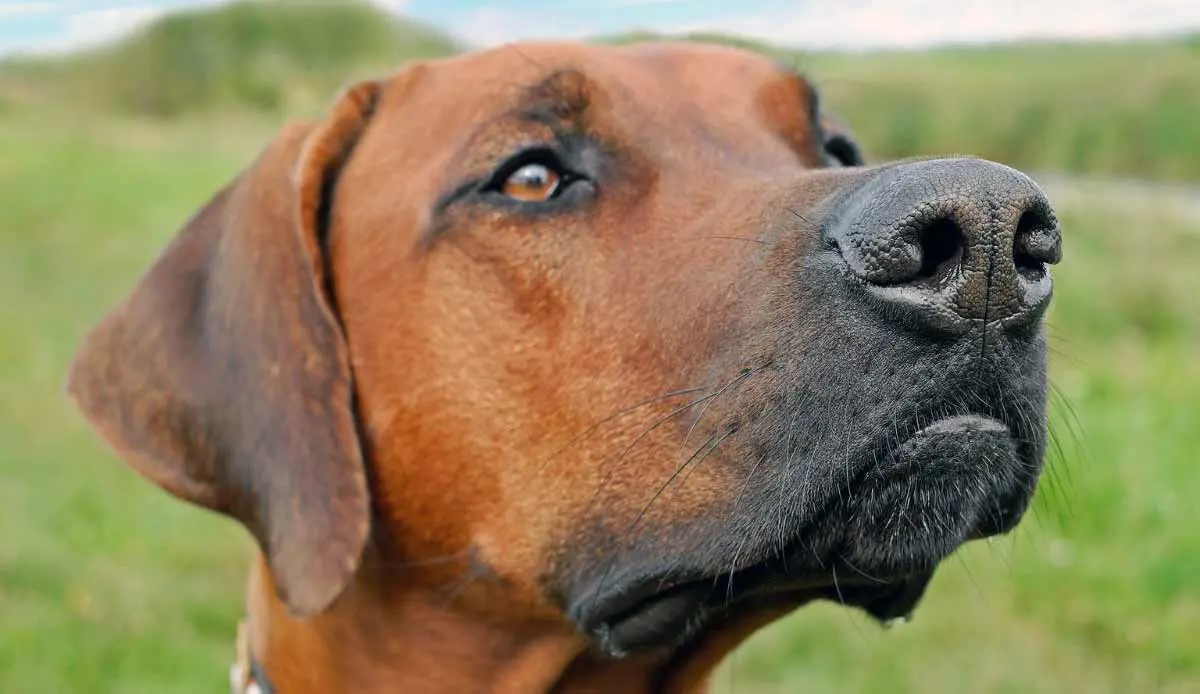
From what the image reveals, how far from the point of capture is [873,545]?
2104mm

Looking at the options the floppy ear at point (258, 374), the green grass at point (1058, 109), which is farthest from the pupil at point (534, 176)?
the green grass at point (1058, 109)

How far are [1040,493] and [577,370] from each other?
4.14 ft

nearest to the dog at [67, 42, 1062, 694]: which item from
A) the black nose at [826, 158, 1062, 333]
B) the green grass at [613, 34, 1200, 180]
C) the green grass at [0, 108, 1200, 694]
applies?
the black nose at [826, 158, 1062, 333]

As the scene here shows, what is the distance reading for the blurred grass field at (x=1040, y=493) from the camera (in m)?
4.98

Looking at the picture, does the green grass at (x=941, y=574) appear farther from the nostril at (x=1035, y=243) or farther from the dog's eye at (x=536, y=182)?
the dog's eye at (x=536, y=182)

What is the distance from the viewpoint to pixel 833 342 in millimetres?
1979

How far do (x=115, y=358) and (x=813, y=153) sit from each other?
1786mm

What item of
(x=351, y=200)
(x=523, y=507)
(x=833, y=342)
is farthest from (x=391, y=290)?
(x=833, y=342)

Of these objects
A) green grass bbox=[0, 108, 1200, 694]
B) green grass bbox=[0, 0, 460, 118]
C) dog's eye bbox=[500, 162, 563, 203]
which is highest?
dog's eye bbox=[500, 162, 563, 203]

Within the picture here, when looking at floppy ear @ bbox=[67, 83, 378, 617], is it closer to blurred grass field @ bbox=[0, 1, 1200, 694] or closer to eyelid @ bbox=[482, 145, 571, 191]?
eyelid @ bbox=[482, 145, 571, 191]

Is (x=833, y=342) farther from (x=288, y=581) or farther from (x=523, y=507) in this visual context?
(x=288, y=581)

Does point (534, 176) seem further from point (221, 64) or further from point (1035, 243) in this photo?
point (221, 64)

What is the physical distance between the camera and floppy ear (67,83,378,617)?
2588mm

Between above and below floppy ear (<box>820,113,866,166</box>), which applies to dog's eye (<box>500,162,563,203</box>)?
above
